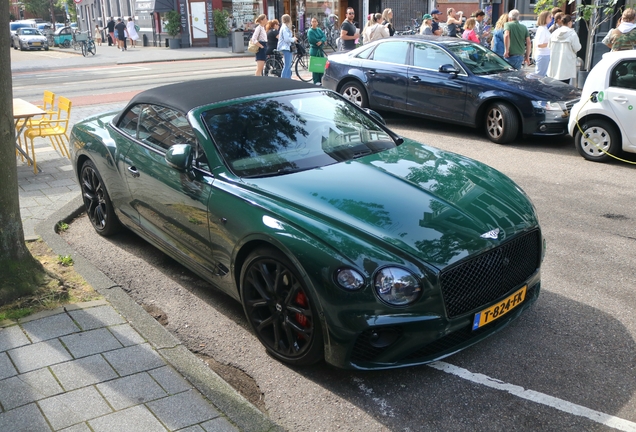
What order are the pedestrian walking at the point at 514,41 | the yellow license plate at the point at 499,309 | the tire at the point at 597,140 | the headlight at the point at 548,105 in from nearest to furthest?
the yellow license plate at the point at 499,309
the tire at the point at 597,140
the headlight at the point at 548,105
the pedestrian walking at the point at 514,41

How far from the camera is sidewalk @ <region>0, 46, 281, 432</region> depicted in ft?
10.9

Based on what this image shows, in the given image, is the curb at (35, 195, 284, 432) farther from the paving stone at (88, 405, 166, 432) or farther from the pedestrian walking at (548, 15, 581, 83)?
the pedestrian walking at (548, 15, 581, 83)

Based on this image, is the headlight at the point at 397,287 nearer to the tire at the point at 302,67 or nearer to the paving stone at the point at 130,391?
the paving stone at the point at 130,391

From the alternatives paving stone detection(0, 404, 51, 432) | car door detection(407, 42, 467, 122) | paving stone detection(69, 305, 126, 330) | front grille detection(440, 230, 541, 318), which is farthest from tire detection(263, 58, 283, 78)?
paving stone detection(0, 404, 51, 432)

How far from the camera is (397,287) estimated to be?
11.4 ft

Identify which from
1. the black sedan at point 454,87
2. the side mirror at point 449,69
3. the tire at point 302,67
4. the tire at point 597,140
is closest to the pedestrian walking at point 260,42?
the tire at point 302,67

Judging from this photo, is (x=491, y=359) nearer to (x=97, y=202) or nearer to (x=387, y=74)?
(x=97, y=202)

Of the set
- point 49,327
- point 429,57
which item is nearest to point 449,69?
point 429,57

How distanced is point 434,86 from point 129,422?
28.4 ft

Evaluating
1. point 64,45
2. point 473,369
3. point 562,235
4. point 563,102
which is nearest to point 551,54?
point 563,102

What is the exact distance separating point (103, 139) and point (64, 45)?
139 ft

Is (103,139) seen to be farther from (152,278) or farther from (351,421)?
(351,421)

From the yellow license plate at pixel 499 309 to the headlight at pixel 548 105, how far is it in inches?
247

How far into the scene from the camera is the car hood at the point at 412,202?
3.69 metres
